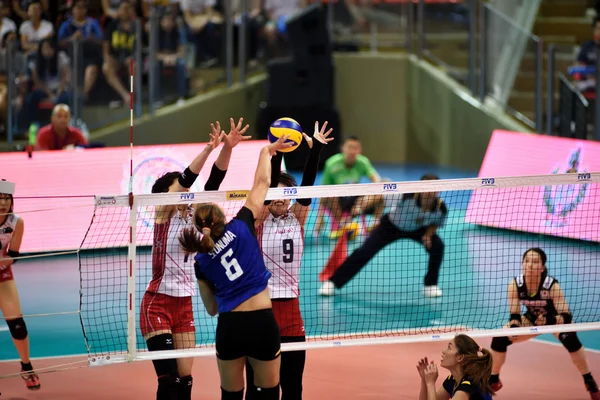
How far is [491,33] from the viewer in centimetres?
1923

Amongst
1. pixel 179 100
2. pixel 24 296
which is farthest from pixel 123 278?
pixel 179 100

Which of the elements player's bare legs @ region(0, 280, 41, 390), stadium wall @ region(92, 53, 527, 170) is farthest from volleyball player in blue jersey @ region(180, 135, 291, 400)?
stadium wall @ region(92, 53, 527, 170)

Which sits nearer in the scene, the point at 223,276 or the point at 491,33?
the point at 223,276

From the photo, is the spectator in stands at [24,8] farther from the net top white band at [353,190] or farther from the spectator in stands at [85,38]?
the net top white band at [353,190]

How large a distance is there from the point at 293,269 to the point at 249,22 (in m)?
13.9

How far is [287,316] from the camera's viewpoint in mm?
7223

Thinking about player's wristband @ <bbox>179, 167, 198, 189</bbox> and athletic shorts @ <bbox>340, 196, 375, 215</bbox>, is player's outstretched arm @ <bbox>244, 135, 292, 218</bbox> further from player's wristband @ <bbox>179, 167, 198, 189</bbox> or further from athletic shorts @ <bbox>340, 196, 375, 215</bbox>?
athletic shorts @ <bbox>340, 196, 375, 215</bbox>

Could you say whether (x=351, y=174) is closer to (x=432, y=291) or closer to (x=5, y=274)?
(x=432, y=291)

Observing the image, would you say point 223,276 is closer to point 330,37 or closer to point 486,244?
point 486,244

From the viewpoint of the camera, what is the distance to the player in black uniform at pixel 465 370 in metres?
6.66

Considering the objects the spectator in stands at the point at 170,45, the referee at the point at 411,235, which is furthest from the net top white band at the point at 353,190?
the spectator in stands at the point at 170,45

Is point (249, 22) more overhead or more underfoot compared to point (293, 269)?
more overhead

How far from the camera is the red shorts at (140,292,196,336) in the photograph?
23.6 feet

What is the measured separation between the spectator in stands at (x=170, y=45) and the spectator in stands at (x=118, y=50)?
68 cm
